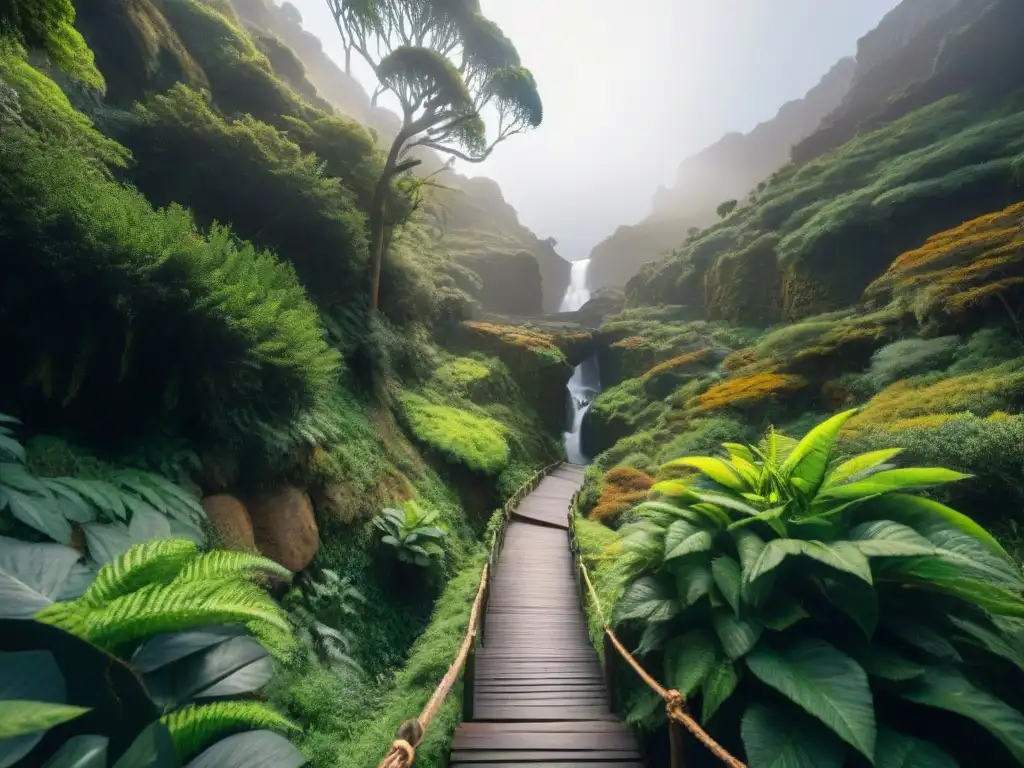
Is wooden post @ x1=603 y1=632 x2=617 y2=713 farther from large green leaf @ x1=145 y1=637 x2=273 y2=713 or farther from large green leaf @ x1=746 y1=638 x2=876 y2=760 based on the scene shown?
large green leaf @ x1=145 y1=637 x2=273 y2=713

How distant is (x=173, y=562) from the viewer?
5.97ft

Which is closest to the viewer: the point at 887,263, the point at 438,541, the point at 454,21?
the point at 438,541

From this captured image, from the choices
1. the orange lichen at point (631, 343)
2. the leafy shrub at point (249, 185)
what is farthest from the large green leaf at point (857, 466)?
the orange lichen at point (631, 343)

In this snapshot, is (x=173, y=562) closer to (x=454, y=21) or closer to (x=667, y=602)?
(x=667, y=602)

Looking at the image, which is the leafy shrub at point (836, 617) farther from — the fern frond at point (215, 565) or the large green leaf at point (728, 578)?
the fern frond at point (215, 565)

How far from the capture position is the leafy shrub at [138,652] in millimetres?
1336

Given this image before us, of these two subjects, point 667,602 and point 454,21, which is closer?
point 667,602

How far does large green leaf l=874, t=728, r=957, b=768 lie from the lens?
2045 mm

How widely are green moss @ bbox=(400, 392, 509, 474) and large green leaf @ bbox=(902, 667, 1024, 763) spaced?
1083 cm

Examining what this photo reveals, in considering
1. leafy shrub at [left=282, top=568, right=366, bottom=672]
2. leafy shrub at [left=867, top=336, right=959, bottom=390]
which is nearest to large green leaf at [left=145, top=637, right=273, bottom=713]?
leafy shrub at [left=282, top=568, right=366, bottom=672]

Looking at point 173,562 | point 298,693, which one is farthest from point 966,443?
point 298,693

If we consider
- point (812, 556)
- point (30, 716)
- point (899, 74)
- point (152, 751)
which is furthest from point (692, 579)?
point (899, 74)

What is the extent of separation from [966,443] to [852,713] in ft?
12.7

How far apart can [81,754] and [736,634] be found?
2775 mm
